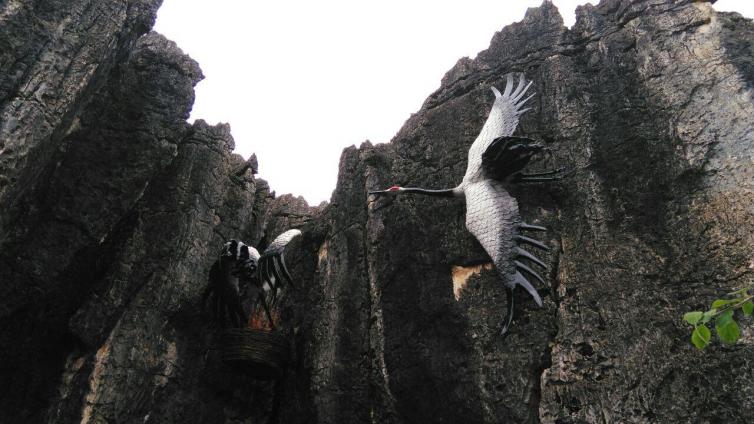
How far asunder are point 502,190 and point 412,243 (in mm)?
1040

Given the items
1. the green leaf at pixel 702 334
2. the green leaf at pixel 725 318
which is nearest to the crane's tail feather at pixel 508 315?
the green leaf at pixel 702 334

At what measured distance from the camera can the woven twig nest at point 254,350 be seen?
5.87 meters

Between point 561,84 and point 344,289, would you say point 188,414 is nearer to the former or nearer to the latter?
point 344,289

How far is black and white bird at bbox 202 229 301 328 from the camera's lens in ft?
20.5

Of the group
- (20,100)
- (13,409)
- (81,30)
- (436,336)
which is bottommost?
(13,409)

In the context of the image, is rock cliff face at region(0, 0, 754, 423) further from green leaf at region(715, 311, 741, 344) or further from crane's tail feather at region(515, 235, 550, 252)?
green leaf at region(715, 311, 741, 344)

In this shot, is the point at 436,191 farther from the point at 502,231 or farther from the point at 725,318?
the point at 725,318

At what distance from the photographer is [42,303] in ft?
19.7

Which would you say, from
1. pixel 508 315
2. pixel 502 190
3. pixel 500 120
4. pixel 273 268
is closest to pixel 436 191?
pixel 502 190

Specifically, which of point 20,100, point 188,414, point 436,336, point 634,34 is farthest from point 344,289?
point 634,34

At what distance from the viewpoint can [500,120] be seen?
18.9ft

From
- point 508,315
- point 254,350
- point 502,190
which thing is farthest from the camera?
point 254,350

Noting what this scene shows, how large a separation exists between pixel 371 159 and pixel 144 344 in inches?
116

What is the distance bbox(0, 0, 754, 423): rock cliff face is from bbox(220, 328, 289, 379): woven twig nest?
270 millimetres
